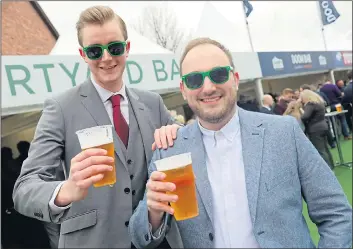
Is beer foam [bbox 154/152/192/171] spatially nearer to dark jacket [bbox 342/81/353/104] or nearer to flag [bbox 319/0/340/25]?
dark jacket [bbox 342/81/353/104]

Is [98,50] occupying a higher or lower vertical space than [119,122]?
higher

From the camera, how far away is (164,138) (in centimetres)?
160

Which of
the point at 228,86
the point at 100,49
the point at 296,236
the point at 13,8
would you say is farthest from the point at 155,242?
the point at 13,8

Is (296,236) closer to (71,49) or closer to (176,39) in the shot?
(71,49)

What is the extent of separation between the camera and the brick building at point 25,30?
12724mm

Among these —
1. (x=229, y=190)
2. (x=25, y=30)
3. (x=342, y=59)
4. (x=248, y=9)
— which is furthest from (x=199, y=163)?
(x=342, y=59)

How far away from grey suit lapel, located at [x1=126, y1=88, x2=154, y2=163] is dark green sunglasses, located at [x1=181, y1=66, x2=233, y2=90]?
0.42 m

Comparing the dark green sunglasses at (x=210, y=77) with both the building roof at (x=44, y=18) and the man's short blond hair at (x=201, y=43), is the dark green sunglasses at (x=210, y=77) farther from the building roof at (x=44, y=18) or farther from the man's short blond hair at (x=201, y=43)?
the building roof at (x=44, y=18)

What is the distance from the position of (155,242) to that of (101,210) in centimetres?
35

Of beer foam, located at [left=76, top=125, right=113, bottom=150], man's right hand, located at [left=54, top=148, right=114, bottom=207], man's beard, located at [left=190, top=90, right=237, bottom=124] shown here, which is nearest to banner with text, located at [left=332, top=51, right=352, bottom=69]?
man's beard, located at [left=190, top=90, right=237, bottom=124]

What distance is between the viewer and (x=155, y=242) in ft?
4.54

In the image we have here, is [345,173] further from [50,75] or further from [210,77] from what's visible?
[210,77]

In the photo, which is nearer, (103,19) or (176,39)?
(103,19)

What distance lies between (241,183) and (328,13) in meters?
14.6
